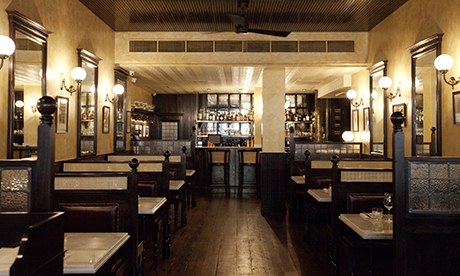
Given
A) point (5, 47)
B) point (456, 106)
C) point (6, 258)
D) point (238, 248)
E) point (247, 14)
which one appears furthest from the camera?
point (247, 14)

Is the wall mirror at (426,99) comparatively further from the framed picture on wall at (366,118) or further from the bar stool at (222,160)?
the bar stool at (222,160)

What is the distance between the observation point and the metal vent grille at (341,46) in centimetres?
782

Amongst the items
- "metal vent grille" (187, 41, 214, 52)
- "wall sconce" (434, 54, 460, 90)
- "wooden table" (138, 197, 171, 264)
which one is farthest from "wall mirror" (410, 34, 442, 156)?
"metal vent grille" (187, 41, 214, 52)

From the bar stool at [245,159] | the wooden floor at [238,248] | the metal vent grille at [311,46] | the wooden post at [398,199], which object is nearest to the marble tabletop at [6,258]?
the wooden post at [398,199]

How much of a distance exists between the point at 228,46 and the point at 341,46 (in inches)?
85.5

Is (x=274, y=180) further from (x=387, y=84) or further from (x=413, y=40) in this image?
(x=413, y=40)

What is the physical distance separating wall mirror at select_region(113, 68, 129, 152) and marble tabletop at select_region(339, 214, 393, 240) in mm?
5734

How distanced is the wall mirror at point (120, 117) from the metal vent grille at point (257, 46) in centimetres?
259

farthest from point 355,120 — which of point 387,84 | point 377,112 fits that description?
point 387,84

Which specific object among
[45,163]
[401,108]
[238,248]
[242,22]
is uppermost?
[242,22]

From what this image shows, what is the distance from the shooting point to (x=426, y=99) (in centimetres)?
549

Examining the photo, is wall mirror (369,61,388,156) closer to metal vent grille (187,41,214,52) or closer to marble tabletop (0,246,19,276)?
metal vent grille (187,41,214,52)

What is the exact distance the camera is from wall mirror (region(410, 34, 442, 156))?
5.12 meters

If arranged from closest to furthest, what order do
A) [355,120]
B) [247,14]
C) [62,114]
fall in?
[62,114]
[247,14]
[355,120]
